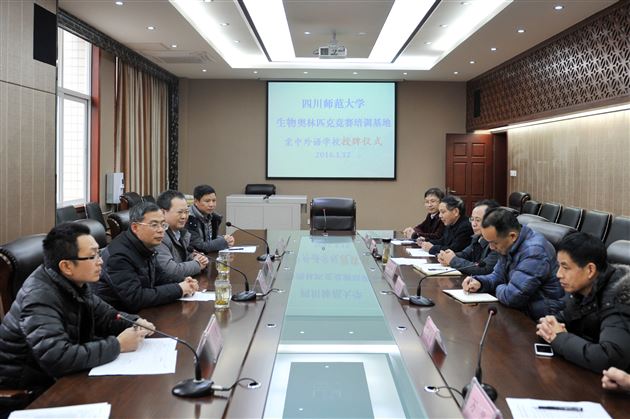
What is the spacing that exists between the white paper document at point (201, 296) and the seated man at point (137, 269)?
28mm

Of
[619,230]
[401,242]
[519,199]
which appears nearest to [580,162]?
[519,199]

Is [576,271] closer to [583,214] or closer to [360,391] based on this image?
[360,391]

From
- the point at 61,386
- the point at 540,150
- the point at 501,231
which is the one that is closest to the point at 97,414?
the point at 61,386

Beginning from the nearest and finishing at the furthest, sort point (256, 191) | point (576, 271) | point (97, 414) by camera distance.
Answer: point (97, 414) < point (576, 271) < point (256, 191)

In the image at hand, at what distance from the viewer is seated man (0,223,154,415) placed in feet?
5.65

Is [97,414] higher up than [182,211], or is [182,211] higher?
[182,211]

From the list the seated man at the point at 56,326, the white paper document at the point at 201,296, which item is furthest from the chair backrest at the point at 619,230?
the seated man at the point at 56,326

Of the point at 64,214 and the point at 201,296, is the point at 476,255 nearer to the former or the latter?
the point at 201,296

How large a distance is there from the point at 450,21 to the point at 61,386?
5783mm

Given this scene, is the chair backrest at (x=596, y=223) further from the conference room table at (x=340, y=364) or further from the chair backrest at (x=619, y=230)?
the conference room table at (x=340, y=364)

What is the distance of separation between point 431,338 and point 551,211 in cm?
494

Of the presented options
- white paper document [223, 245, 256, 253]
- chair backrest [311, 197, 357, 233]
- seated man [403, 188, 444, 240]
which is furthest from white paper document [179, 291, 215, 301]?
chair backrest [311, 197, 357, 233]

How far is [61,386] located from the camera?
64.4 inches

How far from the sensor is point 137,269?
2.58 meters
